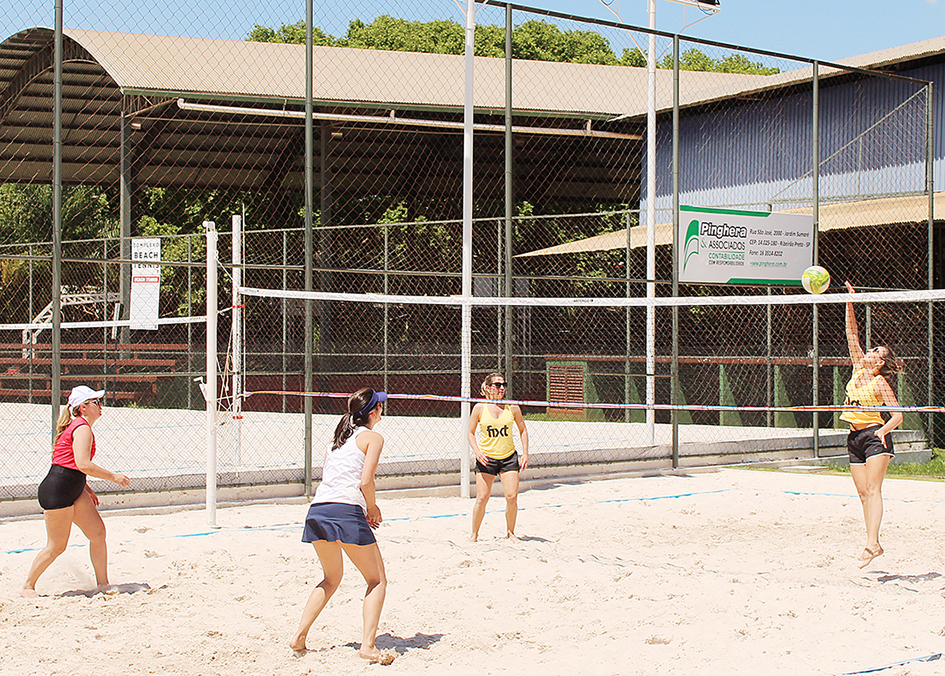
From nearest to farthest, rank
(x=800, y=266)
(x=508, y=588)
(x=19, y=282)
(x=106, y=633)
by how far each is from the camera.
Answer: (x=106, y=633)
(x=508, y=588)
(x=800, y=266)
(x=19, y=282)

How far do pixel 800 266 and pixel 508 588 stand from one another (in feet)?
25.8

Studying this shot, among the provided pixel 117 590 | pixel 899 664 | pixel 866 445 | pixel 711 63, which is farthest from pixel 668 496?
pixel 711 63

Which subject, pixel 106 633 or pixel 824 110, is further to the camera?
pixel 824 110

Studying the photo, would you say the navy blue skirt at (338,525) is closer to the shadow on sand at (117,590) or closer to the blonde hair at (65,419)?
the shadow on sand at (117,590)

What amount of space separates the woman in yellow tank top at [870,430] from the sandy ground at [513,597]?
1.32ft

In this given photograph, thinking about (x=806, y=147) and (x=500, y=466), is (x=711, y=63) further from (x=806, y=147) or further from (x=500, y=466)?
(x=500, y=466)

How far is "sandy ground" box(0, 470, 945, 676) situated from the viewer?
4.79 m

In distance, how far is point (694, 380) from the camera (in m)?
16.9

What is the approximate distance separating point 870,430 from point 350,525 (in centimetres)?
412

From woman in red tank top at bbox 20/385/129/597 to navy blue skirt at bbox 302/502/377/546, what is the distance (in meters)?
1.62

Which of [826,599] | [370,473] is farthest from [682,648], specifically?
[370,473]

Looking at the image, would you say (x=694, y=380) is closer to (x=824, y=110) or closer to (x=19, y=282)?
(x=824, y=110)

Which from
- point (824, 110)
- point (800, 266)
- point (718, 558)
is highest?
point (824, 110)

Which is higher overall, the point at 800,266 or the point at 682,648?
the point at 800,266
